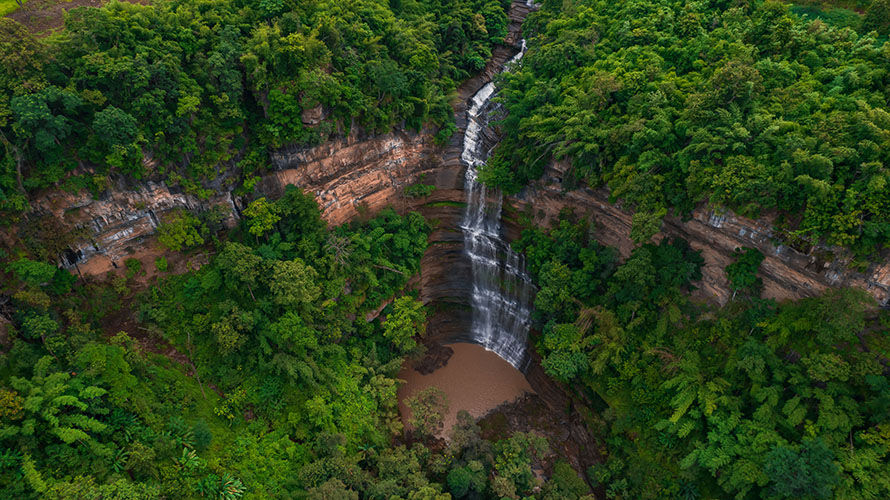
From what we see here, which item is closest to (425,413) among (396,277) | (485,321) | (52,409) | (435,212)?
(396,277)

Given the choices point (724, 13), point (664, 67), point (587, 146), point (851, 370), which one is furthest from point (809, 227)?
point (724, 13)

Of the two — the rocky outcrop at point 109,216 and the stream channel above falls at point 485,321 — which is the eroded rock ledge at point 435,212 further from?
the stream channel above falls at point 485,321

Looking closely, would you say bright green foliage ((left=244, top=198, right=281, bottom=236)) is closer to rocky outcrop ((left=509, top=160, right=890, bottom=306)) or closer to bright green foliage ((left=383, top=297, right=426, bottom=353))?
bright green foliage ((left=383, top=297, right=426, bottom=353))

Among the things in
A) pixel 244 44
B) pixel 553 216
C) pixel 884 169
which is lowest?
pixel 553 216

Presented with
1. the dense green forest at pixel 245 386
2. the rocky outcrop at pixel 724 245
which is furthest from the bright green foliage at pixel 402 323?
the rocky outcrop at pixel 724 245

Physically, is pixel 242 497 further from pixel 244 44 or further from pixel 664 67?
pixel 664 67
